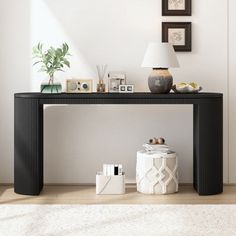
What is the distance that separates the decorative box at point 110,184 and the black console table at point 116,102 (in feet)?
1.54

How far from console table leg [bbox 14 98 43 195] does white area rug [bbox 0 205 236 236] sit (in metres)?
0.47

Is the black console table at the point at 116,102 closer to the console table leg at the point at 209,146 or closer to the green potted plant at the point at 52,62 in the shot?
the console table leg at the point at 209,146

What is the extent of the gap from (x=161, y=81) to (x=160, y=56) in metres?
0.20

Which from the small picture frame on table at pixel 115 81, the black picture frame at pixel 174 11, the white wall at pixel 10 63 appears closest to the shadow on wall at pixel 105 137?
the small picture frame on table at pixel 115 81

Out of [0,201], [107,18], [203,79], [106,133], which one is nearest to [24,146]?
[0,201]

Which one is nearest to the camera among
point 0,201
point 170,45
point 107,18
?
point 0,201

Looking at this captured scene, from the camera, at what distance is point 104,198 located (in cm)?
443

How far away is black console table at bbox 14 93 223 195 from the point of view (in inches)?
175

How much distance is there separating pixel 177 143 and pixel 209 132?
528 millimetres

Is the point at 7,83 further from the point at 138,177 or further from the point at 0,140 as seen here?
the point at 138,177

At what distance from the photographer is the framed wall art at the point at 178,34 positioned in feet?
16.1

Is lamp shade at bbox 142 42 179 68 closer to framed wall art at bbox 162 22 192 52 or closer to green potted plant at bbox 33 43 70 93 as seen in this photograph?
framed wall art at bbox 162 22 192 52

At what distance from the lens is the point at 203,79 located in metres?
4.98

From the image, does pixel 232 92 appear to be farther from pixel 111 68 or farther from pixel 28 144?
pixel 28 144
